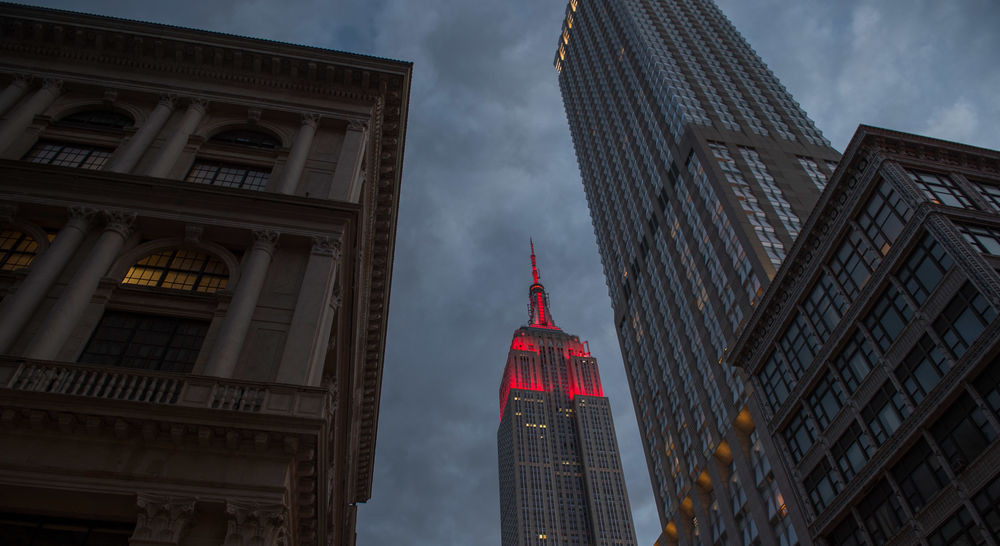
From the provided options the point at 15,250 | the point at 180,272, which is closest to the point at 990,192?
the point at 180,272

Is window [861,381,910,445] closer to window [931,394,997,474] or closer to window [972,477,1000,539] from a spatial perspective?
window [931,394,997,474]

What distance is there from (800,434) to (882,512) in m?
9.00

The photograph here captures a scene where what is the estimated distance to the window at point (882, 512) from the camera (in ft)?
118

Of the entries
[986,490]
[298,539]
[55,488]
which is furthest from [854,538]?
[55,488]

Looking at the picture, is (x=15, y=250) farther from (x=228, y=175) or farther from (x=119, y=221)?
(x=228, y=175)

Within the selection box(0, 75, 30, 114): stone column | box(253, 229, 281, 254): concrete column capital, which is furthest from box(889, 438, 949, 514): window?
box(0, 75, 30, 114): stone column

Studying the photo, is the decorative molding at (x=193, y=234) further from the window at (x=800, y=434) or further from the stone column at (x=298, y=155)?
the window at (x=800, y=434)

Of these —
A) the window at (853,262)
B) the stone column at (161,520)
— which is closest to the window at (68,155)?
the stone column at (161,520)

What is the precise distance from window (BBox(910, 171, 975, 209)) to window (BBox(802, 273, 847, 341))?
25.4 ft

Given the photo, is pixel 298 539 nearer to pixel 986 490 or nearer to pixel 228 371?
pixel 228 371

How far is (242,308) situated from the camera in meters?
20.7

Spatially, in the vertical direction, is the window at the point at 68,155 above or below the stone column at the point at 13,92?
below

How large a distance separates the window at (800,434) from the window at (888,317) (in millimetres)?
8489

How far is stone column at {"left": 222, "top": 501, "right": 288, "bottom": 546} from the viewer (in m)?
15.2
